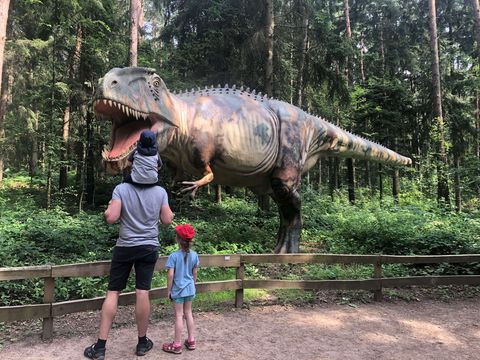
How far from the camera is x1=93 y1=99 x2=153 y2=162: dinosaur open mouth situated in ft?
18.7

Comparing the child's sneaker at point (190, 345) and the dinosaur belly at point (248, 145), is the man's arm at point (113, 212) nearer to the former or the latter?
the child's sneaker at point (190, 345)

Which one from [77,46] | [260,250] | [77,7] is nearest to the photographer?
[260,250]

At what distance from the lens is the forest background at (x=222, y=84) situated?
8352 mm

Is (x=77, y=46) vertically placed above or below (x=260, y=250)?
above

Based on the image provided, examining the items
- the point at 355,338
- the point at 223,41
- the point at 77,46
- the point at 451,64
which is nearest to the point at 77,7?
the point at 77,46

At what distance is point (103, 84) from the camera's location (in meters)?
5.58

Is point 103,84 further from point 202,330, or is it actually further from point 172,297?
point 202,330

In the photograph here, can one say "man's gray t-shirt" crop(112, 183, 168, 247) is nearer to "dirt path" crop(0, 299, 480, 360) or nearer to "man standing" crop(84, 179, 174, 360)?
"man standing" crop(84, 179, 174, 360)

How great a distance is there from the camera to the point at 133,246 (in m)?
4.01

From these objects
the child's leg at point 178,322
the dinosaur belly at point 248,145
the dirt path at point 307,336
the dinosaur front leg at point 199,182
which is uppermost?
the dinosaur belly at point 248,145

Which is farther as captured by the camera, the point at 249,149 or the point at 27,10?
the point at 27,10

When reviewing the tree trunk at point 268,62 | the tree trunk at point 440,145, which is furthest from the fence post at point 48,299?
the tree trunk at point 440,145

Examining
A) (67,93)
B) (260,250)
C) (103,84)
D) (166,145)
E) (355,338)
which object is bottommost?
(355,338)

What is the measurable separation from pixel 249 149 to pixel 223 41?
929cm
